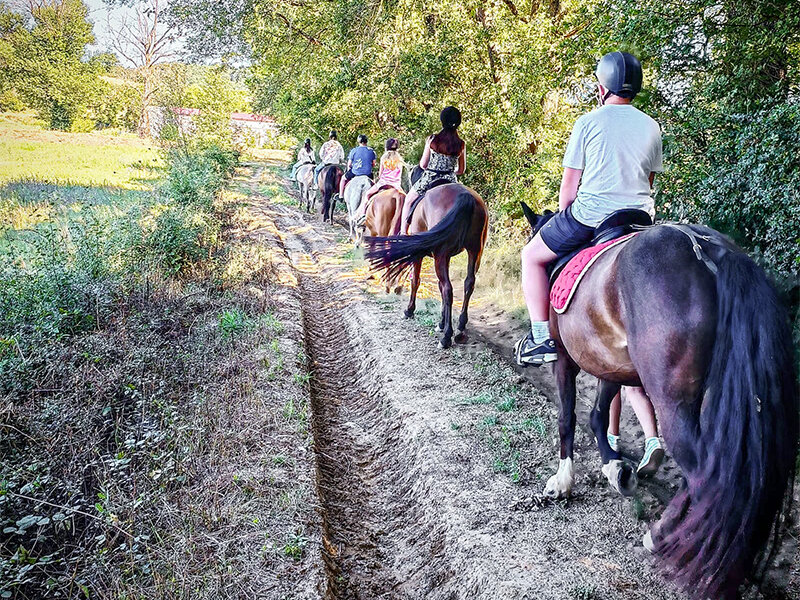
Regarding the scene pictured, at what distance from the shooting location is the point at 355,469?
477cm

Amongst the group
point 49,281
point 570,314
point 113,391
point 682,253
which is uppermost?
point 682,253

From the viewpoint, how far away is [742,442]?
2203 mm

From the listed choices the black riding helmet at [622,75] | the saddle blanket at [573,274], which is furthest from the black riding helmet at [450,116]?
the saddle blanket at [573,274]

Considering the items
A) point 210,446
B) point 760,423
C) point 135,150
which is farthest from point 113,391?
point 135,150

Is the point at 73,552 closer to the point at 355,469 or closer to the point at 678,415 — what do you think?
the point at 355,469

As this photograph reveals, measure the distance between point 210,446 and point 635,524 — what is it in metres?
3.18

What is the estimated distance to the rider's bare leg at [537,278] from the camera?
390 cm

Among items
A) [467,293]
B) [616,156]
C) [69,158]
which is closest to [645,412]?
[616,156]

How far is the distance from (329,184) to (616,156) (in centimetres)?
1507

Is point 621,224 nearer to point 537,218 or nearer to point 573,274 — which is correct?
point 573,274

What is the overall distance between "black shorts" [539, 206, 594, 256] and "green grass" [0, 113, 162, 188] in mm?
16522

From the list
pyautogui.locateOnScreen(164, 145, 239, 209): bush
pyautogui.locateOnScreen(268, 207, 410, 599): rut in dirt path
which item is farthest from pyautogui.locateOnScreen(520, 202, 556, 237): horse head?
pyautogui.locateOnScreen(164, 145, 239, 209): bush

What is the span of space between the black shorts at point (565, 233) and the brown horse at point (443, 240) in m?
2.63

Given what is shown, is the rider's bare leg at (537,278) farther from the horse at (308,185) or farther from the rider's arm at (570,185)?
the horse at (308,185)
